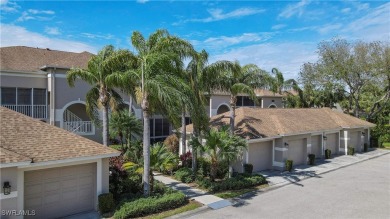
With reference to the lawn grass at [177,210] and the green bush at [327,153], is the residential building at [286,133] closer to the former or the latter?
the green bush at [327,153]

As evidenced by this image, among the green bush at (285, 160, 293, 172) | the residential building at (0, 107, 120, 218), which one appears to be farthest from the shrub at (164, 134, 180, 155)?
the residential building at (0, 107, 120, 218)

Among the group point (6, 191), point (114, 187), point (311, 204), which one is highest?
point (6, 191)

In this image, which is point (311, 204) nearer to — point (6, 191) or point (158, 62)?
point (158, 62)

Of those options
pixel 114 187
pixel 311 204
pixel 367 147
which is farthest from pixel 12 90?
pixel 367 147

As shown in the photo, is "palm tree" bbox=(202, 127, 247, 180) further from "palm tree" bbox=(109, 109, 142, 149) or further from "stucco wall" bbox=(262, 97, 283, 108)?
"stucco wall" bbox=(262, 97, 283, 108)

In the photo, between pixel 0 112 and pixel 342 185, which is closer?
pixel 0 112

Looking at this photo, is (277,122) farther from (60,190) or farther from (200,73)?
(60,190)
